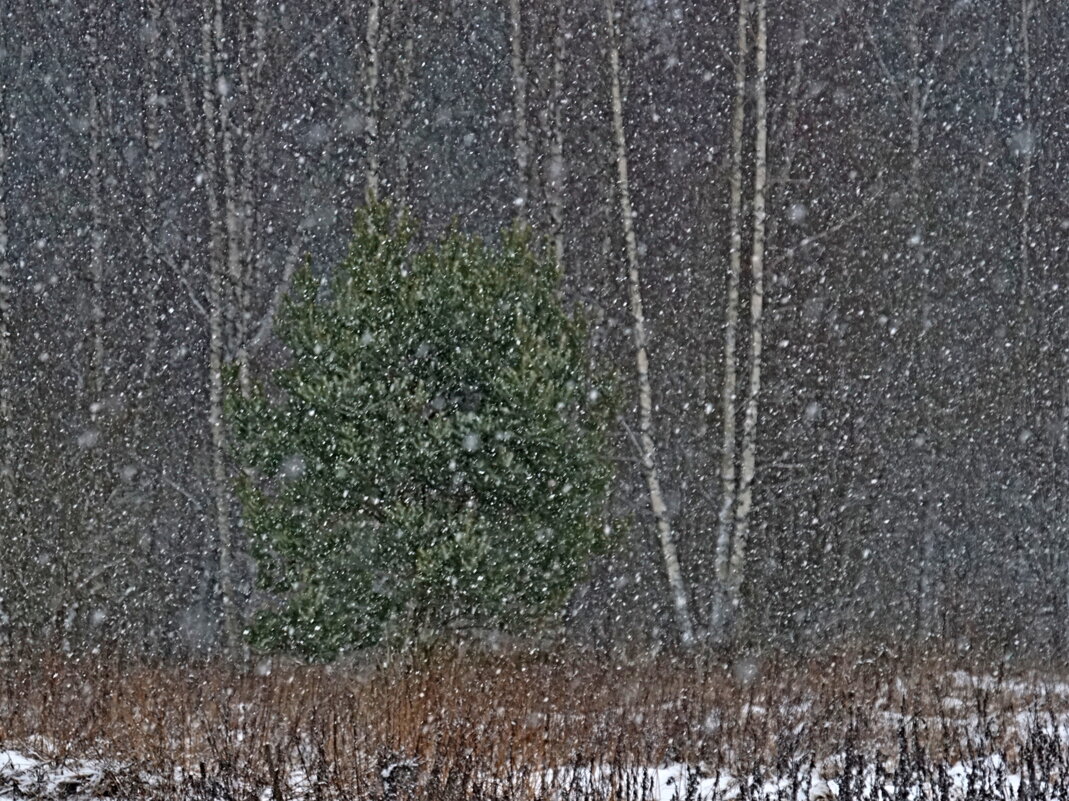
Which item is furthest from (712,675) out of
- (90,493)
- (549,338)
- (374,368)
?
(90,493)

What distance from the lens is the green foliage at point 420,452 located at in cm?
873

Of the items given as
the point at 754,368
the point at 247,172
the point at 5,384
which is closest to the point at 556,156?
the point at 754,368

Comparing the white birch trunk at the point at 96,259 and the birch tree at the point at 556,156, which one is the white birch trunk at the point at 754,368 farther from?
the white birch trunk at the point at 96,259

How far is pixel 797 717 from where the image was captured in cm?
838

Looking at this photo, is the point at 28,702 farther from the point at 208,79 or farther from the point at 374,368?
the point at 208,79

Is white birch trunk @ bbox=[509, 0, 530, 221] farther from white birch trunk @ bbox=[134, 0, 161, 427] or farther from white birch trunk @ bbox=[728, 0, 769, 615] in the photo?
white birch trunk @ bbox=[134, 0, 161, 427]

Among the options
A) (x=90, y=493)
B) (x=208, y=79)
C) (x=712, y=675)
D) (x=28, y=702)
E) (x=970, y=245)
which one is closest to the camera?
(x=28, y=702)

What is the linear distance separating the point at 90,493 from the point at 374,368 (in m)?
6.28

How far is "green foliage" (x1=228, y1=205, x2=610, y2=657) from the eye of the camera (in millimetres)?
8727

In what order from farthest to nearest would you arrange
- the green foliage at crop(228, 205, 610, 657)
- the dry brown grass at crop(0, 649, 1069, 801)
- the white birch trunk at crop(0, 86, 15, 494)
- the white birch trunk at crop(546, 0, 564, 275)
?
the white birch trunk at crop(0, 86, 15, 494) < the white birch trunk at crop(546, 0, 564, 275) < the green foliage at crop(228, 205, 610, 657) < the dry brown grass at crop(0, 649, 1069, 801)

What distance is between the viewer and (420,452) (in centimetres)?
869

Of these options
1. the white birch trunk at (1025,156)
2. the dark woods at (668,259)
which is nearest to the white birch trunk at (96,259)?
the dark woods at (668,259)

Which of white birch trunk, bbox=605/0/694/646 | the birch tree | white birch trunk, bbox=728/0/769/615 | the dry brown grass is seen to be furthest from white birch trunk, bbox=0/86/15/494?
white birch trunk, bbox=728/0/769/615

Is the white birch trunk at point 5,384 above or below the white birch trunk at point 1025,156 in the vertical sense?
below
